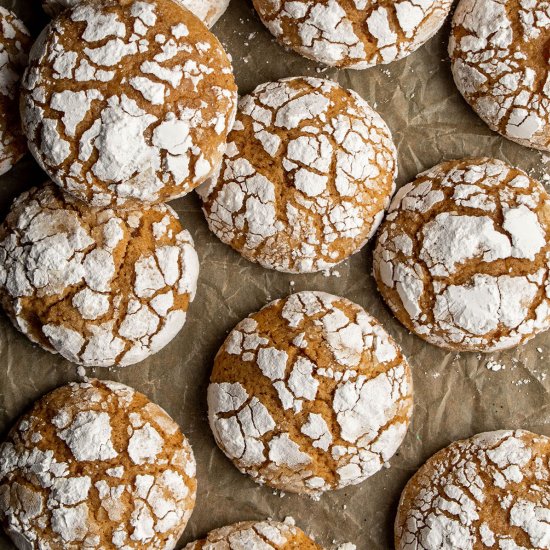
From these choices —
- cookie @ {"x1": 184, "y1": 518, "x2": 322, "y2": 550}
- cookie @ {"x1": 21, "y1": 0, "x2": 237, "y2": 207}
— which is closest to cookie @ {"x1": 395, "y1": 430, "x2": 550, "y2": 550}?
cookie @ {"x1": 184, "y1": 518, "x2": 322, "y2": 550}

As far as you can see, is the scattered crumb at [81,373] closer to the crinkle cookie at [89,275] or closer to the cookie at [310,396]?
the crinkle cookie at [89,275]

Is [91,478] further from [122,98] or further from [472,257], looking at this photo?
[472,257]

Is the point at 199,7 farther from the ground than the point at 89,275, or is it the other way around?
the point at 199,7

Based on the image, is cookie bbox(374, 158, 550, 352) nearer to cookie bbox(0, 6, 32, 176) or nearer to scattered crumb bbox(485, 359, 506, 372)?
scattered crumb bbox(485, 359, 506, 372)

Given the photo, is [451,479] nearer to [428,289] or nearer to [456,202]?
[428,289]

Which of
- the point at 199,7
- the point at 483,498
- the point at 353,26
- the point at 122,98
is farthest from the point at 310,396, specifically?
the point at 199,7

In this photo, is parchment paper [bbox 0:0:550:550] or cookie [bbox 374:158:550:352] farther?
parchment paper [bbox 0:0:550:550]
